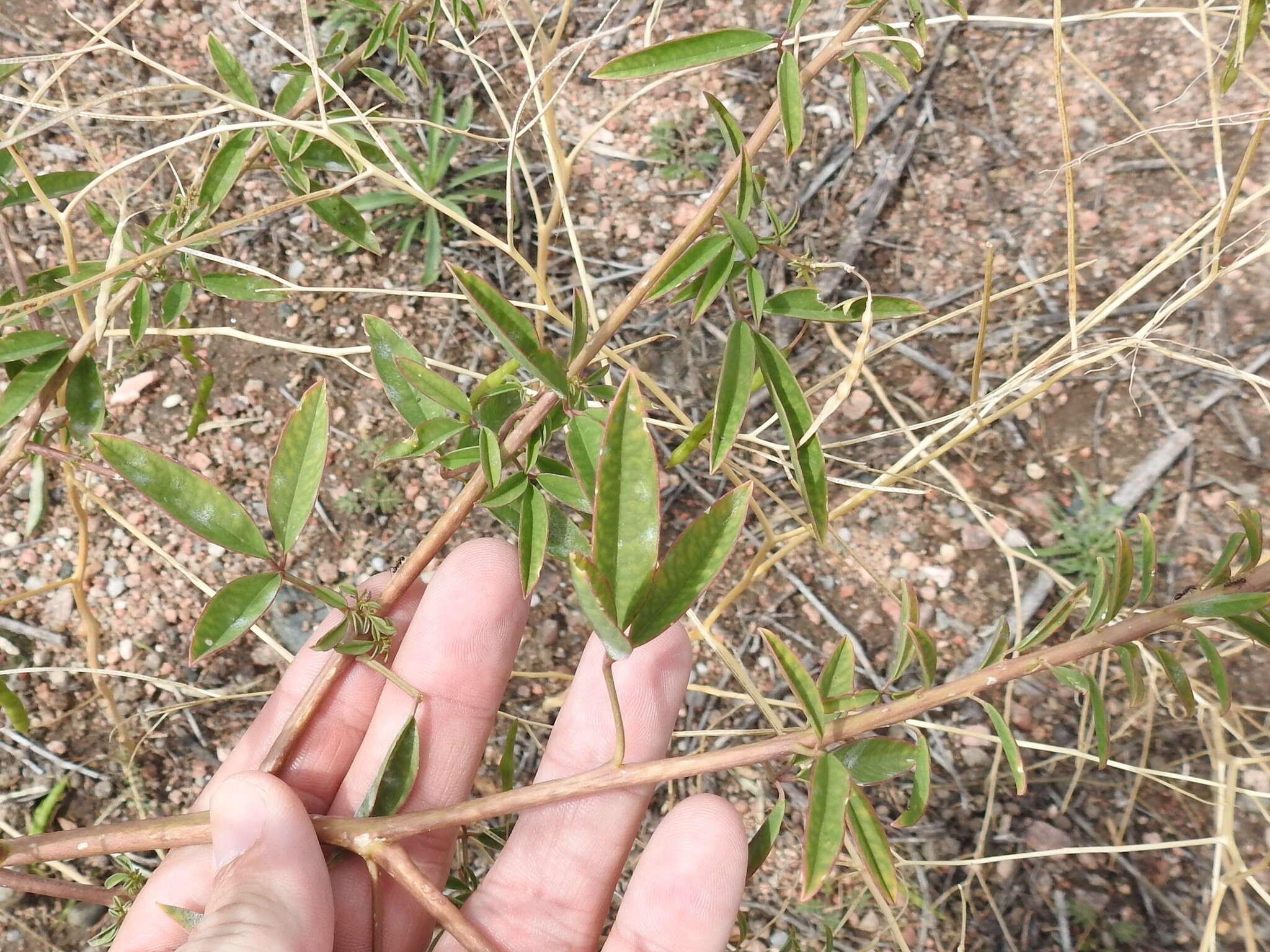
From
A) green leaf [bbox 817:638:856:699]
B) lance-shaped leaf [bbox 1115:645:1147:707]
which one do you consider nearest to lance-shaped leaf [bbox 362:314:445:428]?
green leaf [bbox 817:638:856:699]

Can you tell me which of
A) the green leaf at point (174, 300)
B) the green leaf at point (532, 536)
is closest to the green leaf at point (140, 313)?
the green leaf at point (174, 300)

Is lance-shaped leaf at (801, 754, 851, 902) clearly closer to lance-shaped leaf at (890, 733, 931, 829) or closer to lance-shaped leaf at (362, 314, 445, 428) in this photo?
lance-shaped leaf at (890, 733, 931, 829)

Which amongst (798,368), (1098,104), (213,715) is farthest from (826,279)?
(213,715)

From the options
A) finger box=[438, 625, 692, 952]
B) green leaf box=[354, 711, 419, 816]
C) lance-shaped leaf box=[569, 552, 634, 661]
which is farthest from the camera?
finger box=[438, 625, 692, 952]

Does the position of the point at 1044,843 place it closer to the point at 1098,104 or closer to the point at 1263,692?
the point at 1263,692

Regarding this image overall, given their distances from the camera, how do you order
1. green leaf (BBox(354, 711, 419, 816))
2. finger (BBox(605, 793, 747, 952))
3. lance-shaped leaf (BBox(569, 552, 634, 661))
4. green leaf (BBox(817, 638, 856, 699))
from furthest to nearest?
finger (BBox(605, 793, 747, 952)) → green leaf (BBox(354, 711, 419, 816)) → green leaf (BBox(817, 638, 856, 699)) → lance-shaped leaf (BBox(569, 552, 634, 661))

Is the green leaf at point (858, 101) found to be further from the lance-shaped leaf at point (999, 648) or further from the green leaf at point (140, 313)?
the green leaf at point (140, 313)
